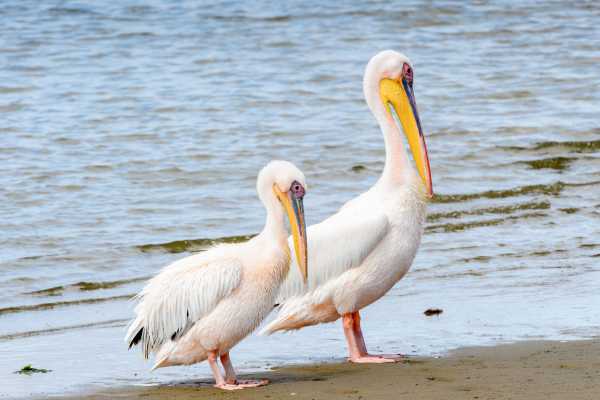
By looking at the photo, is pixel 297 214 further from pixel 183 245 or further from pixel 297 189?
pixel 183 245

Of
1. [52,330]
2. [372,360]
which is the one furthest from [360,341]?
[52,330]

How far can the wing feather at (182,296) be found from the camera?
4184 mm

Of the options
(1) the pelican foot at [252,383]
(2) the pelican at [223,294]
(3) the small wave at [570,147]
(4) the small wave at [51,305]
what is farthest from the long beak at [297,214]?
(3) the small wave at [570,147]

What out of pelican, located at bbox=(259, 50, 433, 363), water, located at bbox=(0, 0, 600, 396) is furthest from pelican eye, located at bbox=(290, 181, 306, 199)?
water, located at bbox=(0, 0, 600, 396)

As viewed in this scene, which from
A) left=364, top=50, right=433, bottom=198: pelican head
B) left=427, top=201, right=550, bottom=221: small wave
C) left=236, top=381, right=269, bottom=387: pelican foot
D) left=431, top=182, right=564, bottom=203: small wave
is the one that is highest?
left=364, top=50, right=433, bottom=198: pelican head

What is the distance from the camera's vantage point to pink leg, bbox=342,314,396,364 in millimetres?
4641

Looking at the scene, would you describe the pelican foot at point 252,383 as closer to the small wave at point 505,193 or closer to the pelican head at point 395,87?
the pelican head at point 395,87

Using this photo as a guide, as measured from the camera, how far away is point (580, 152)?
11.2 metres

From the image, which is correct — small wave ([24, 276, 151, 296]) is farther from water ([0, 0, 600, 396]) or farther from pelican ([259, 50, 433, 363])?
pelican ([259, 50, 433, 363])

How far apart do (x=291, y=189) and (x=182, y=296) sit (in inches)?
30.7

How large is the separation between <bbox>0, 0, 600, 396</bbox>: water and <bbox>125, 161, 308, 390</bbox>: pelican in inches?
13.6

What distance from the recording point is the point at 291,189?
431 centimetres

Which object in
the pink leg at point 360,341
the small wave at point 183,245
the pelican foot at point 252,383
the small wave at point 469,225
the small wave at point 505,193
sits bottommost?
the small wave at point 505,193

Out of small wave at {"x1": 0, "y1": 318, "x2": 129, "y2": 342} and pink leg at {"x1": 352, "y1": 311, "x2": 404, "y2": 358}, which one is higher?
pink leg at {"x1": 352, "y1": 311, "x2": 404, "y2": 358}
